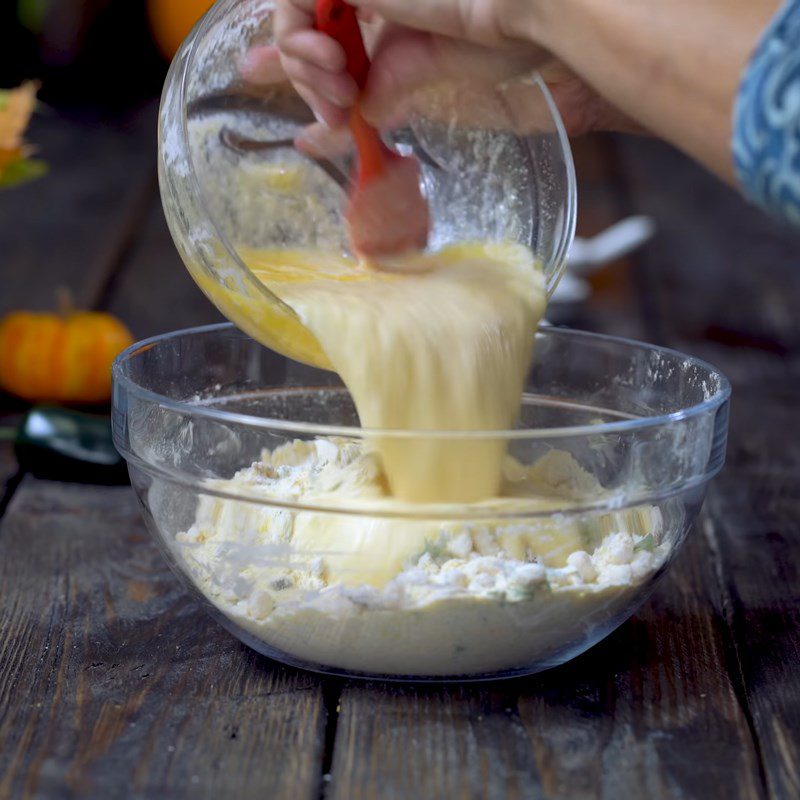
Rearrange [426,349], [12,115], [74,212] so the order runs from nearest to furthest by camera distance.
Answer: [426,349] < [12,115] < [74,212]

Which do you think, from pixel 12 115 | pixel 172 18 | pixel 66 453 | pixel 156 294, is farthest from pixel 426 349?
pixel 172 18

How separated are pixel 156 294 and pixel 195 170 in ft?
4.44

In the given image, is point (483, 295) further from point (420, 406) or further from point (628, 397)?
point (628, 397)

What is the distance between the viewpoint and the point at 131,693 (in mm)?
1060

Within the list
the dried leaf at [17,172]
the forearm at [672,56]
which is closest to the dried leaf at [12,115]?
the dried leaf at [17,172]

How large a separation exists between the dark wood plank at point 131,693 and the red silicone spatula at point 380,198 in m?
0.40

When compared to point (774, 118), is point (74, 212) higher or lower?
lower

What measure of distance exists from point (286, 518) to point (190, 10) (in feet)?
11.0

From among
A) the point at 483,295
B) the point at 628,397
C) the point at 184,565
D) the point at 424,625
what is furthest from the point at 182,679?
the point at 628,397

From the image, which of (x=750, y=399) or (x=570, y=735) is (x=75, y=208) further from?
(x=570, y=735)

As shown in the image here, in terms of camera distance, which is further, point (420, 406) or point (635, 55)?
point (420, 406)

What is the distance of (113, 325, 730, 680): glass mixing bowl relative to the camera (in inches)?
40.8

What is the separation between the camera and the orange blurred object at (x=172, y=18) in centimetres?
410

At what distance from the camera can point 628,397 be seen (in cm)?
136
